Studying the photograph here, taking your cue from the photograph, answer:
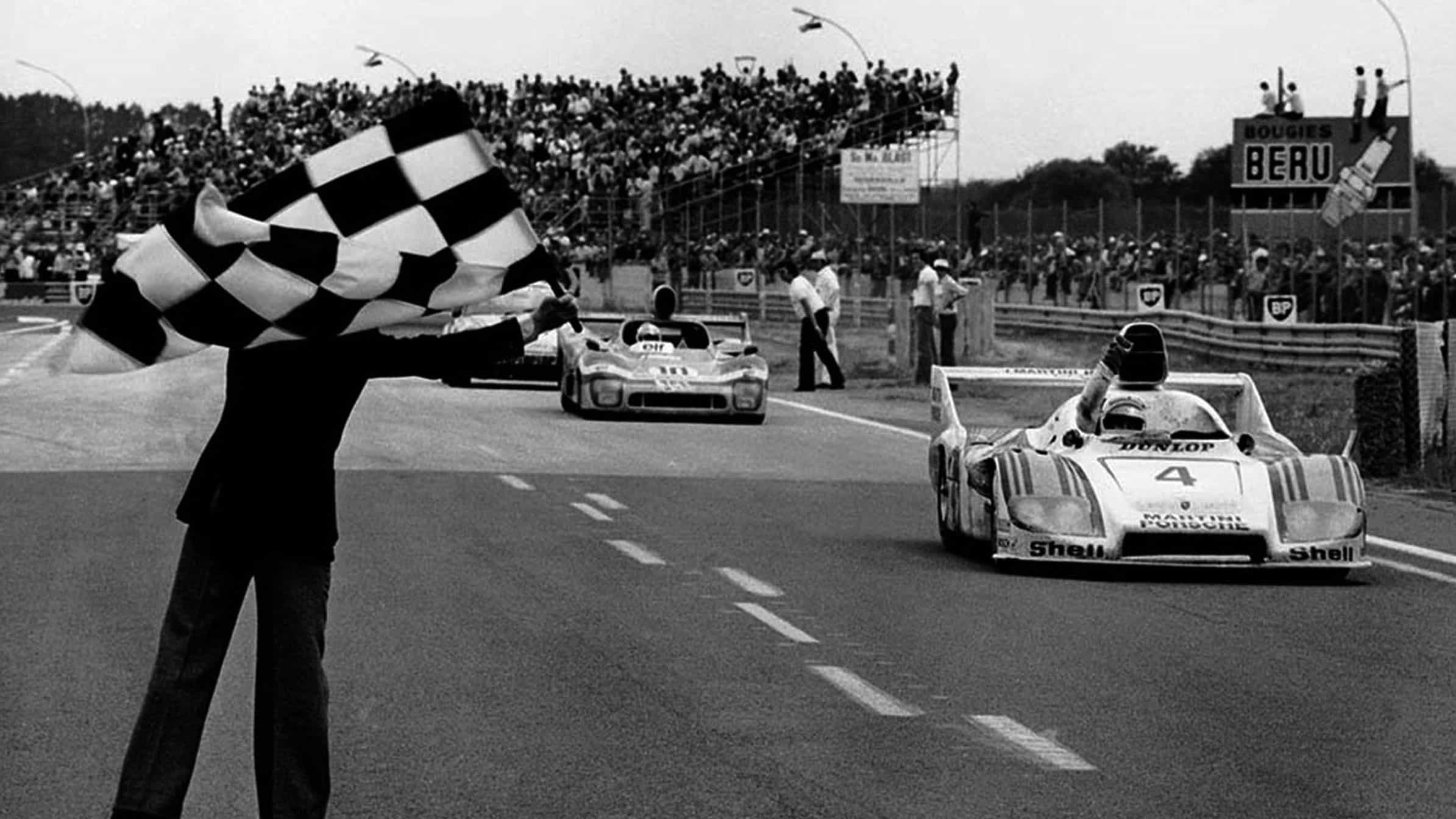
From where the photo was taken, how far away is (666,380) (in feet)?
87.6

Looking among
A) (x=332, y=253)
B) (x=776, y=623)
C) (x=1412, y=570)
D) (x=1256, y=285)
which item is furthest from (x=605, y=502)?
(x=1256, y=285)

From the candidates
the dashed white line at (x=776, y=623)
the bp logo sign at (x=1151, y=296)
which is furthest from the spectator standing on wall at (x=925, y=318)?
the dashed white line at (x=776, y=623)

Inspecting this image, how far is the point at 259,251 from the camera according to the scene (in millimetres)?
6258

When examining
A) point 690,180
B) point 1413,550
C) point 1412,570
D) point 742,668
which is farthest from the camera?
point 690,180

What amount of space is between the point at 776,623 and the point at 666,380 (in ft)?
50.2

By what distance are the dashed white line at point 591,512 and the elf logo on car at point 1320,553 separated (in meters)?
4.50

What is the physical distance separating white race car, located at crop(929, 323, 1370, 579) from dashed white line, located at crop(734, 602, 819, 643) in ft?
6.70

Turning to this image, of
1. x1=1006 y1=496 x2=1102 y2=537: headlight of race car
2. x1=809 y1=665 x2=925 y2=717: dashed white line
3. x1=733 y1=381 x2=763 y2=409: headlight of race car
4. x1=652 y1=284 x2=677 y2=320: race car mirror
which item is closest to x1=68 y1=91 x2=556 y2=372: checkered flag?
x1=809 y1=665 x2=925 y2=717: dashed white line

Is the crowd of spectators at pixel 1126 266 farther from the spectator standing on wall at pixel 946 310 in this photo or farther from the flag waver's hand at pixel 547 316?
the flag waver's hand at pixel 547 316

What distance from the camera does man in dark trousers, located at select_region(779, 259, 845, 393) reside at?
3206 centimetres

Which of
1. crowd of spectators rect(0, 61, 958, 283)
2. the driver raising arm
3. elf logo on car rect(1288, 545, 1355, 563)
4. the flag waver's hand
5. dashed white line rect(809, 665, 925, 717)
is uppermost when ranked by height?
crowd of spectators rect(0, 61, 958, 283)

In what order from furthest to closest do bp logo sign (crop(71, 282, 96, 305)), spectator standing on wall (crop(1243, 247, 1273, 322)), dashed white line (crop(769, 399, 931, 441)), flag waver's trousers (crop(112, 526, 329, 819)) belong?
bp logo sign (crop(71, 282, 96, 305)) < spectator standing on wall (crop(1243, 247, 1273, 322)) < dashed white line (crop(769, 399, 931, 441)) < flag waver's trousers (crop(112, 526, 329, 819))

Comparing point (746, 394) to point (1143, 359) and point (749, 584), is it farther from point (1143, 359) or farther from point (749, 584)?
point (749, 584)

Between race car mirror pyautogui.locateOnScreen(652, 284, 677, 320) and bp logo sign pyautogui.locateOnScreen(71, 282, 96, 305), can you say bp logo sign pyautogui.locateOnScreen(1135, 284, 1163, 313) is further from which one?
bp logo sign pyautogui.locateOnScreen(71, 282, 96, 305)
